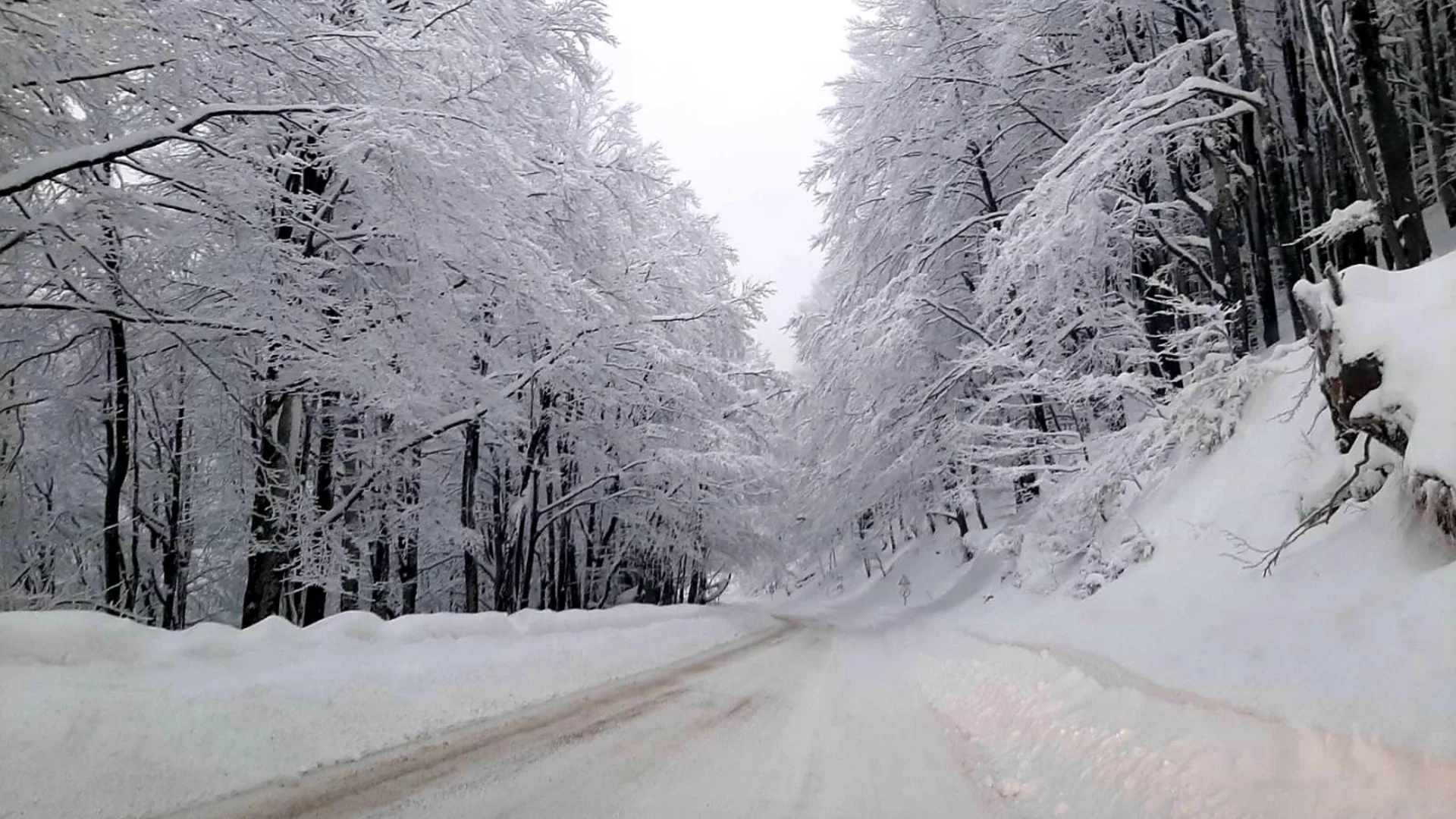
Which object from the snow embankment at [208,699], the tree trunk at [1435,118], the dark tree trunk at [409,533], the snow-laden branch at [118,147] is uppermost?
the tree trunk at [1435,118]

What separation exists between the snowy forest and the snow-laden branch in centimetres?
3

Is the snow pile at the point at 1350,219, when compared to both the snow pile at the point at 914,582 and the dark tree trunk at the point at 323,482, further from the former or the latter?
the snow pile at the point at 914,582

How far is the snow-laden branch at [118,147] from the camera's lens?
4680 millimetres

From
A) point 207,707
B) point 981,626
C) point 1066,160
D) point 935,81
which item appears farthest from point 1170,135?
point 207,707

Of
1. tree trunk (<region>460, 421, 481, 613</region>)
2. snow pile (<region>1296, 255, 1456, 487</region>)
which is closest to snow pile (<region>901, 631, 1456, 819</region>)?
snow pile (<region>1296, 255, 1456, 487</region>)

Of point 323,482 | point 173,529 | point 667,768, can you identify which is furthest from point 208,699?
point 173,529

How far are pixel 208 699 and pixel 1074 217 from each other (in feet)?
28.0

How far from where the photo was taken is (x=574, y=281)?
34.2 feet

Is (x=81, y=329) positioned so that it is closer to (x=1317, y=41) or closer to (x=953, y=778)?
(x=953, y=778)

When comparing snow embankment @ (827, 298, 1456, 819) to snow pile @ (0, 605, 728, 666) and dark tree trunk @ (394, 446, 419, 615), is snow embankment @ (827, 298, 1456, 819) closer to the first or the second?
snow pile @ (0, 605, 728, 666)

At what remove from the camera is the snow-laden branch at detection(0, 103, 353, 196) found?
4.68m

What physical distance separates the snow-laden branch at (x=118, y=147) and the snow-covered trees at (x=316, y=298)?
2cm

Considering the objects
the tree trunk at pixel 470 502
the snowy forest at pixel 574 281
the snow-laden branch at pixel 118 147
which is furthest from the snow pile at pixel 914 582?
the snow-laden branch at pixel 118 147

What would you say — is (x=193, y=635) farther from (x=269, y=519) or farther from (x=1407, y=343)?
(x=1407, y=343)
